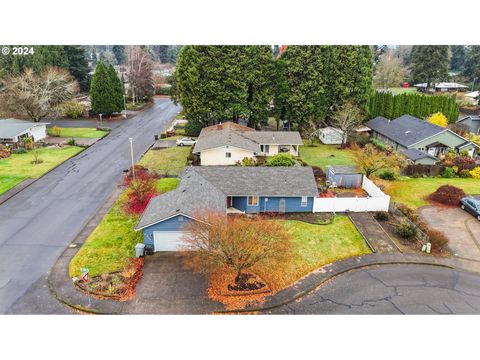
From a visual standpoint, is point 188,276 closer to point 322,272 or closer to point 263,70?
point 322,272

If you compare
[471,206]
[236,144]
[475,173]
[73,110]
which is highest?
[73,110]

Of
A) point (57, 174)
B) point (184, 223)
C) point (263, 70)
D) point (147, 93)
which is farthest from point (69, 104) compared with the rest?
point (184, 223)

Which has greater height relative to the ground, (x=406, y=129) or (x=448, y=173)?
(x=406, y=129)

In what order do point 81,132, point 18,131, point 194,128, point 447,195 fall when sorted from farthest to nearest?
point 81,132 < point 194,128 < point 18,131 < point 447,195

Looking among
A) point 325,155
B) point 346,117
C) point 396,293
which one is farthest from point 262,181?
point 346,117

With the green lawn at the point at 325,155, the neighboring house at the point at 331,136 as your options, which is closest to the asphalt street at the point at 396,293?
the green lawn at the point at 325,155

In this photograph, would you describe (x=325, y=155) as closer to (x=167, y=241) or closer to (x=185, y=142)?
(x=185, y=142)

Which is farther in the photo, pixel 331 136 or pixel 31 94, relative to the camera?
pixel 31 94

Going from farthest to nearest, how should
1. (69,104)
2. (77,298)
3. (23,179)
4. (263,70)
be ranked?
(69,104) → (263,70) → (23,179) → (77,298)
